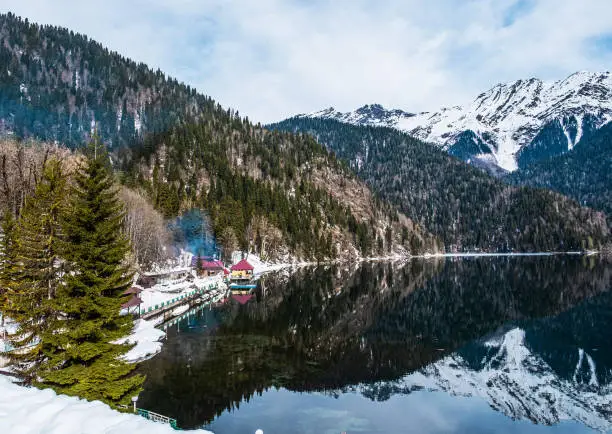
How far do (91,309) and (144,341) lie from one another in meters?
23.2

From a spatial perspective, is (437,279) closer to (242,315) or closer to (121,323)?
(242,315)

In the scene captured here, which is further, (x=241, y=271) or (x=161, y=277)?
(x=241, y=271)

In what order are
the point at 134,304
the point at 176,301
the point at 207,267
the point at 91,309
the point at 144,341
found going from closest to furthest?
1. the point at 91,309
2. the point at 144,341
3. the point at 134,304
4. the point at 176,301
5. the point at 207,267

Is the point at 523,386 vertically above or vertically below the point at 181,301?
below

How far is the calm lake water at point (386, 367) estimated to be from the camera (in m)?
30.2

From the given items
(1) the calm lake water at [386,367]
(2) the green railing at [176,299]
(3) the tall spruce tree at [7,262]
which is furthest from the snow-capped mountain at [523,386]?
(2) the green railing at [176,299]

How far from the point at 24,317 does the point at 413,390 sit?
2877cm

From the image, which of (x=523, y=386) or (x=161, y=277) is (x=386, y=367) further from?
(x=161, y=277)

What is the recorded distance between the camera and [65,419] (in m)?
12.8

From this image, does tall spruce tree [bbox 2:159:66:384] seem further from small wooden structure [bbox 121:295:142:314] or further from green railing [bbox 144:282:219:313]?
green railing [bbox 144:282:219:313]

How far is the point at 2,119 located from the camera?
7633 inches

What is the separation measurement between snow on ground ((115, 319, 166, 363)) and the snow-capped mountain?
19.8 meters

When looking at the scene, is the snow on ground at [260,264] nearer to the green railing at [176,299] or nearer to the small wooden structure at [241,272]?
the small wooden structure at [241,272]

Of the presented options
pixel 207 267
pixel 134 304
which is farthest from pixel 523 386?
pixel 207 267
